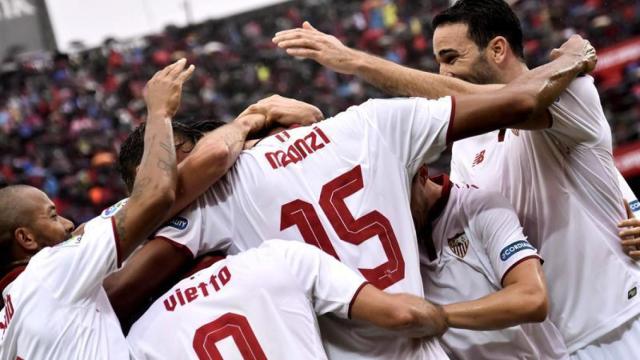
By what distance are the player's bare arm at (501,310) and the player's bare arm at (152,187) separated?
3.18 ft

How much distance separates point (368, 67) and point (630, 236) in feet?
3.86

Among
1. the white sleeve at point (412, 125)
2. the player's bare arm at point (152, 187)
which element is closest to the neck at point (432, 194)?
the white sleeve at point (412, 125)

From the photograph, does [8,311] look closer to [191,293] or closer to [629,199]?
[191,293]

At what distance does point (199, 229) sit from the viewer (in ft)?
9.70

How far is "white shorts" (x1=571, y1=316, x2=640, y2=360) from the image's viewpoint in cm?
328

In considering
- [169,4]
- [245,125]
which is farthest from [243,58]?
[245,125]

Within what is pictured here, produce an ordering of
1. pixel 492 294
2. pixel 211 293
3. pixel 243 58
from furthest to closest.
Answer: pixel 243 58 → pixel 492 294 → pixel 211 293

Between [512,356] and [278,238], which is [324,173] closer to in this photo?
[278,238]

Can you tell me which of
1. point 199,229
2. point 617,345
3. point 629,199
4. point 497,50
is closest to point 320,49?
point 497,50

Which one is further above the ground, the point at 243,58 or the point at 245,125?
the point at 245,125

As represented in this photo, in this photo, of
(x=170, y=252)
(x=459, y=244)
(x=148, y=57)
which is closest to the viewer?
(x=170, y=252)

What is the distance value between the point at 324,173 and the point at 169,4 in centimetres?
1672

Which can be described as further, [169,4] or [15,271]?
[169,4]

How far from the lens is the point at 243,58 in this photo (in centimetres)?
1795
